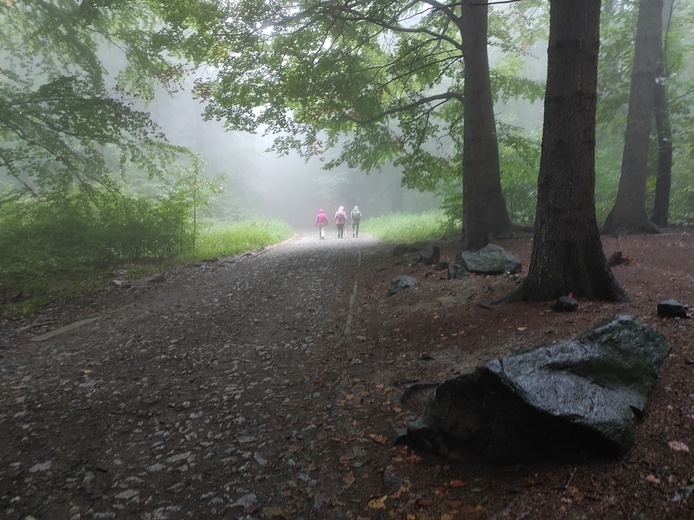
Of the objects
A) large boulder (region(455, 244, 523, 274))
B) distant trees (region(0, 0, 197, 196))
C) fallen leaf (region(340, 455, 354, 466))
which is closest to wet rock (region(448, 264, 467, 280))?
large boulder (region(455, 244, 523, 274))

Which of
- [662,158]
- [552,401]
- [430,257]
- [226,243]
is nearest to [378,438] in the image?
[552,401]

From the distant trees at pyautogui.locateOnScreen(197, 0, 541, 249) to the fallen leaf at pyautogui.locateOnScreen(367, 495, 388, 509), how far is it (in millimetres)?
8014

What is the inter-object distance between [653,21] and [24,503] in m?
14.8

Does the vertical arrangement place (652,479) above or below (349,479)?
above

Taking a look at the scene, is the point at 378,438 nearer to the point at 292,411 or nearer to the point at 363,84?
the point at 292,411

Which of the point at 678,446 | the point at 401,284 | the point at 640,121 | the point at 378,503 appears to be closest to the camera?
the point at 678,446

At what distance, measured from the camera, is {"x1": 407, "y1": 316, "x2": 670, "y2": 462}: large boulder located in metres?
2.45

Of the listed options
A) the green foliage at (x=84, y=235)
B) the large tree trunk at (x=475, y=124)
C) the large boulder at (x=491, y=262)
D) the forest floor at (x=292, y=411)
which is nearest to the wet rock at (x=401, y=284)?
the forest floor at (x=292, y=411)

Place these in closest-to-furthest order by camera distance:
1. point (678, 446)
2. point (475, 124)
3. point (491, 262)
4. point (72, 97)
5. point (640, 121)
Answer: point (678, 446) → point (491, 262) → point (475, 124) → point (72, 97) → point (640, 121)

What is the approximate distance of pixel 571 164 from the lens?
4980mm

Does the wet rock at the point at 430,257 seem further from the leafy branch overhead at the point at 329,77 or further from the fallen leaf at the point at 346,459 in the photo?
the fallen leaf at the point at 346,459

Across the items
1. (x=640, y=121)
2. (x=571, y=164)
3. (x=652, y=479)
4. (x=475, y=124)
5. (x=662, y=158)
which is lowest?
(x=652, y=479)

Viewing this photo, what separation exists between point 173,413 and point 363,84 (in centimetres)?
1031

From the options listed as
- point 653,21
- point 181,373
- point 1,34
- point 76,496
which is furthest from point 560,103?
point 1,34
